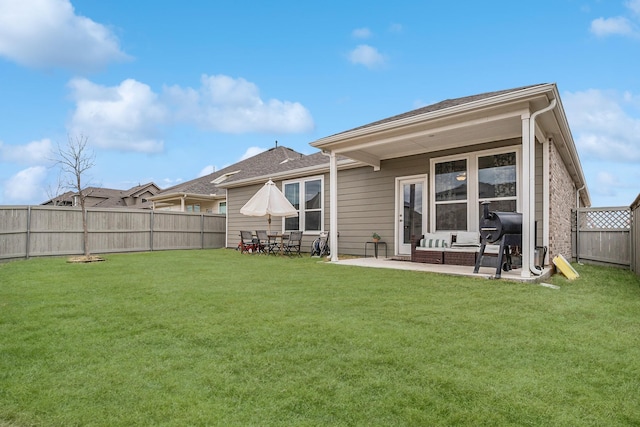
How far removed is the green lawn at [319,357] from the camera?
182 cm

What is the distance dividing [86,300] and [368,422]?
4.11m

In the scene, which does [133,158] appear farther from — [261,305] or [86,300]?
[261,305]

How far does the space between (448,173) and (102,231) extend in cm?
1076

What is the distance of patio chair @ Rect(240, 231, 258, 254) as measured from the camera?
37.7 ft

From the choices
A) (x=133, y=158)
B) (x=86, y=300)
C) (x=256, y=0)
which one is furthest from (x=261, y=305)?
(x=133, y=158)

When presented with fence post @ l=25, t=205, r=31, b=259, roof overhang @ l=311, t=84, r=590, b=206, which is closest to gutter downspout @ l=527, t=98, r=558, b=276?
roof overhang @ l=311, t=84, r=590, b=206

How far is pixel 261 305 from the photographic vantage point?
4.02 m

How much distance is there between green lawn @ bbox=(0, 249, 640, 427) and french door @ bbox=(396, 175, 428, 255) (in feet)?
13.6

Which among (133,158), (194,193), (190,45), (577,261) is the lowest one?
(577,261)

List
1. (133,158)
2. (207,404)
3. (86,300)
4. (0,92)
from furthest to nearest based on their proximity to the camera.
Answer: (133,158), (0,92), (86,300), (207,404)

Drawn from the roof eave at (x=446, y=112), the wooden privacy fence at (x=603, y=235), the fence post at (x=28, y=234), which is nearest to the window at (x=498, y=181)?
the roof eave at (x=446, y=112)

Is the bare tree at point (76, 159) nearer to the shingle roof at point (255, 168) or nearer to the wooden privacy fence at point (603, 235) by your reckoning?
the shingle roof at point (255, 168)

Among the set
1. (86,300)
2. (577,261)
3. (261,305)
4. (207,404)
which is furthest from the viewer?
(577,261)

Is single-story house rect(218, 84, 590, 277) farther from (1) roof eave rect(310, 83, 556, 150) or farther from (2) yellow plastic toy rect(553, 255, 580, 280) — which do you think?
(2) yellow plastic toy rect(553, 255, 580, 280)
